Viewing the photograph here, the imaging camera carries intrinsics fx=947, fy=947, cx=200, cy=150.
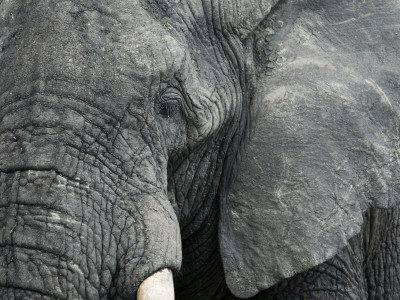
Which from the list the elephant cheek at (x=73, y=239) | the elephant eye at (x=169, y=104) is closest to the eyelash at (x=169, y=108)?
the elephant eye at (x=169, y=104)

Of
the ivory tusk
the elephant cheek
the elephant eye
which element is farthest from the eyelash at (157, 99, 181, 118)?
the ivory tusk

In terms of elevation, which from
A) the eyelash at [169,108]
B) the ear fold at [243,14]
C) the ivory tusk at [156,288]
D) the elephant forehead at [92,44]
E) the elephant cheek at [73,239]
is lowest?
the ivory tusk at [156,288]

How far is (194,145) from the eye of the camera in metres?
3.18

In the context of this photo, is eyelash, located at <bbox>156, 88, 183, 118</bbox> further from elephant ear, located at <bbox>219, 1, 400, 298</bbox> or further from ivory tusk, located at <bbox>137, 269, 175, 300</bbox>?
ivory tusk, located at <bbox>137, 269, 175, 300</bbox>

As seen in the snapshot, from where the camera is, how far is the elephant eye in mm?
2990

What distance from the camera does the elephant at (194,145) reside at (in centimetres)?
275

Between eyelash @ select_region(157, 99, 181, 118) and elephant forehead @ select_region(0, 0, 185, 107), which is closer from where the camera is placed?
elephant forehead @ select_region(0, 0, 185, 107)

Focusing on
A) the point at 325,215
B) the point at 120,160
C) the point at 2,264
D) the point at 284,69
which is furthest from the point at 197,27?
the point at 2,264

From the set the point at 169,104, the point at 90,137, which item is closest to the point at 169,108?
the point at 169,104

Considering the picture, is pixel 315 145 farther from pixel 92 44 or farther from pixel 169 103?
pixel 92 44

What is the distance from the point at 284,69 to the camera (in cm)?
327

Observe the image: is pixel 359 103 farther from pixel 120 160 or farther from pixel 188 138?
pixel 120 160

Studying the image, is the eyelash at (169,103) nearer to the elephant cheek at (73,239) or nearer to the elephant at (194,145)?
Result: the elephant at (194,145)

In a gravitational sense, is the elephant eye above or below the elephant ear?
above
